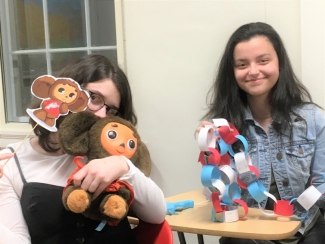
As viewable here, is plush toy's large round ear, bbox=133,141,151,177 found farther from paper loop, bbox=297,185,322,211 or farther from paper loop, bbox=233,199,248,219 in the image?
paper loop, bbox=297,185,322,211

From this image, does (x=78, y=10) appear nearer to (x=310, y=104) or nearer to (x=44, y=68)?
(x=44, y=68)

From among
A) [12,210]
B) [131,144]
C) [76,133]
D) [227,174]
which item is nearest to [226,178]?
[227,174]

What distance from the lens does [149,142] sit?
1719mm

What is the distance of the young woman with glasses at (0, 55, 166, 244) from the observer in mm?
851

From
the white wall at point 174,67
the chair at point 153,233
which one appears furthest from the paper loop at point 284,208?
the white wall at point 174,67

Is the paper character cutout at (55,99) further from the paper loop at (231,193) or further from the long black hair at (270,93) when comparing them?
the long black hair at (270,93)

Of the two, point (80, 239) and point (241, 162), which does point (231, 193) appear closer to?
point (241, 162)

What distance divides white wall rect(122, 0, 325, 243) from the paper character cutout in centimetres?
73

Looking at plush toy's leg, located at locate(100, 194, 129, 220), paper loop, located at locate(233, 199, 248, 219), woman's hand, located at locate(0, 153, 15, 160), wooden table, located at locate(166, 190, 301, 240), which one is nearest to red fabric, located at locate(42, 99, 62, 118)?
woman's hand, located at locate(0, 153, 15, 160)

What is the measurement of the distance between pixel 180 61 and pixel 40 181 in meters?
0.85

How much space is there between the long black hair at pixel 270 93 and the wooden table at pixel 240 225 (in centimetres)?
31

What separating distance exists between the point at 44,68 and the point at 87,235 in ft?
4.26

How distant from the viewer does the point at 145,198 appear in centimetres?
90

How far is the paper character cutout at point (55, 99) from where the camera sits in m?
0.92
